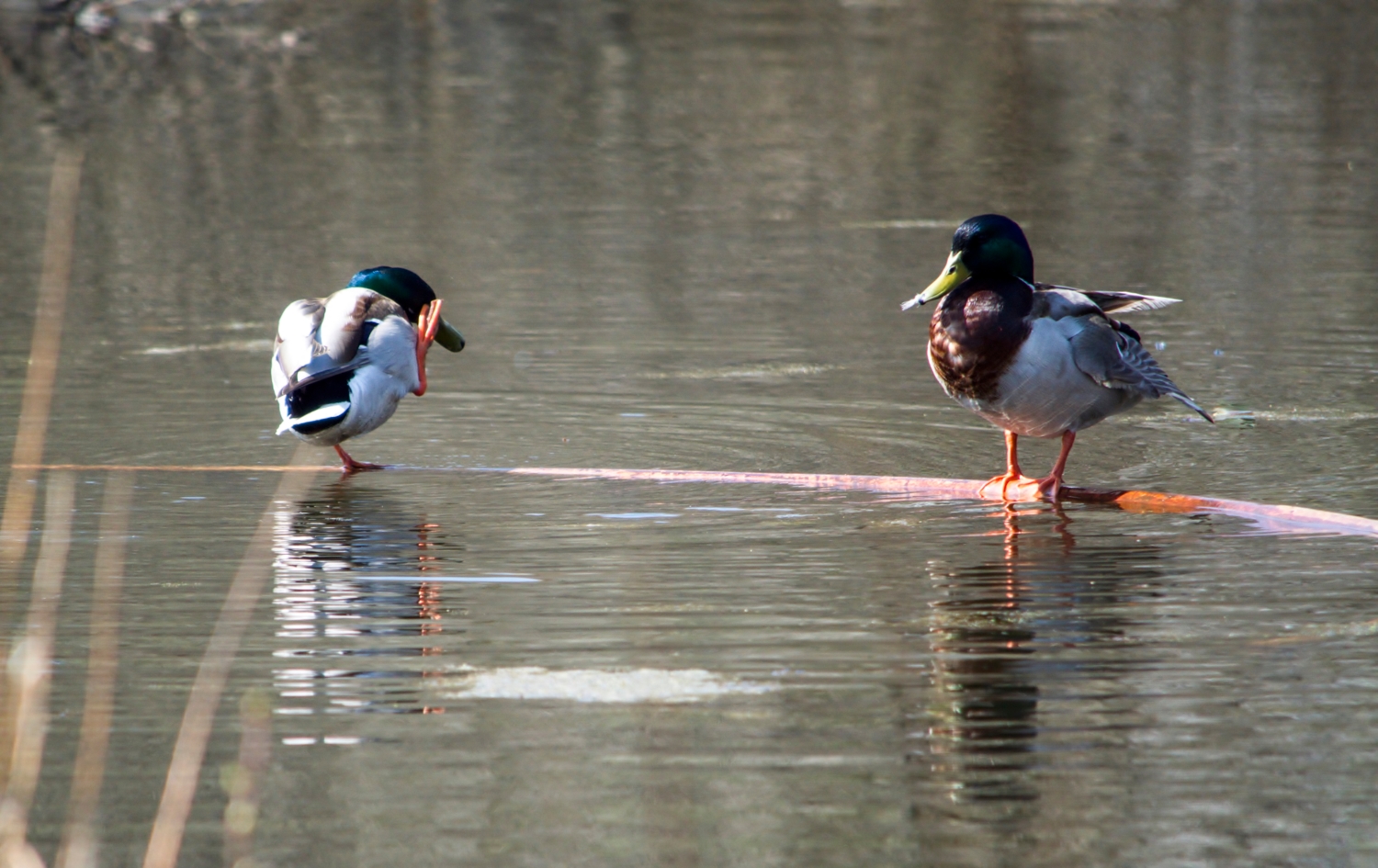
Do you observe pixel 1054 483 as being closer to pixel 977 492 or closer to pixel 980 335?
pixel 977 492

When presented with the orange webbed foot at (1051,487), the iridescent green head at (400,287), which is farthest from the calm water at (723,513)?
the iridescent green head at (400,287)

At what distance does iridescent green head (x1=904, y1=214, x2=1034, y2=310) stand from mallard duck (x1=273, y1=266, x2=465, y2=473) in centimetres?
183

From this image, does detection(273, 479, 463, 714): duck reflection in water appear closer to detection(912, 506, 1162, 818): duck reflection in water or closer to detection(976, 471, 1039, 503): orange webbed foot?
detection(912, 506, 1162, 818): duck reflection in water

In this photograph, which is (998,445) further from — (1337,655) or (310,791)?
(310,791)

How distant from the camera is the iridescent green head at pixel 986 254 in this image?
244 inches

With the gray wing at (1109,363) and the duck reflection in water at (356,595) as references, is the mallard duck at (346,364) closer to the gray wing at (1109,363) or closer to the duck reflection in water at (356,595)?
the duck reflection in water at (356,595)

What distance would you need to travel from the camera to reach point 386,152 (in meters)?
16.2

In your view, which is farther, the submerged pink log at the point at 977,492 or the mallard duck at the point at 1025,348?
the mallard duck at the point at 1025,348

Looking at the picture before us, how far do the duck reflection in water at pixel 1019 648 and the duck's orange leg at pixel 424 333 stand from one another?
2183mm

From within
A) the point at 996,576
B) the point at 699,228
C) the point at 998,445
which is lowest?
the point at 699,228

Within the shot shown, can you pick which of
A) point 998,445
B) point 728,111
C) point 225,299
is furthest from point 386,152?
point 998,445

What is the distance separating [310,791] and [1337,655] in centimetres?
232

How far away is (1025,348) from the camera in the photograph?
598 cm

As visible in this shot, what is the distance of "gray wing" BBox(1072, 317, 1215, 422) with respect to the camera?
19.9 feet
